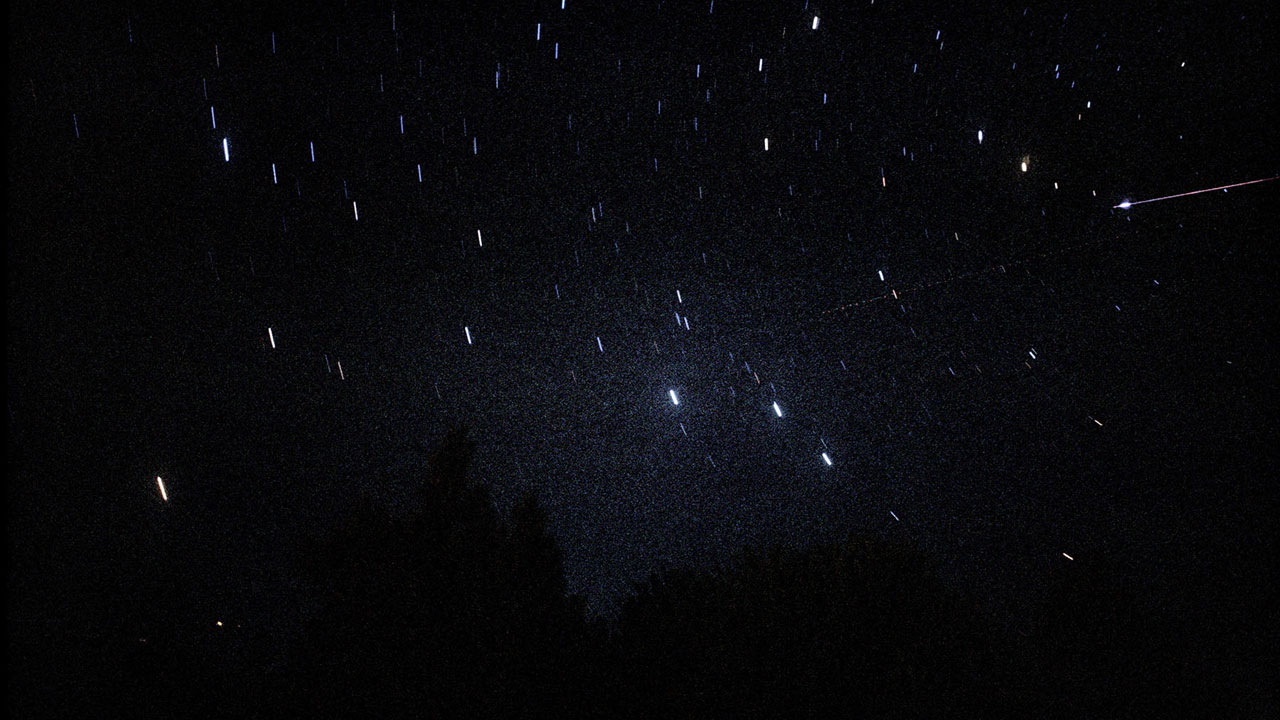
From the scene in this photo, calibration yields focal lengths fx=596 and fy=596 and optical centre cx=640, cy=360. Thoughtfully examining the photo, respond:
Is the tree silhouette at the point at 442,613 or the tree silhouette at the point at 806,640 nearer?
the tree silhouette at the point at 442,613

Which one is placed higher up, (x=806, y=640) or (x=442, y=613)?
(x=442, y=613)

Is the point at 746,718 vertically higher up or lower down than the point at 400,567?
lower down

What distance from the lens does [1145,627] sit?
15633 millimetres

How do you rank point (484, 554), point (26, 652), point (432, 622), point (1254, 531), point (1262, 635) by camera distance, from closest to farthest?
1. point (26, 652)
2. point (432, 622)
3. point (484, 554)
4. point (1254, 531)
5. point (1262, 635)

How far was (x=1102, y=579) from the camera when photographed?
54.3ft

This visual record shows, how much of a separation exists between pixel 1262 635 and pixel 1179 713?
24.0ft

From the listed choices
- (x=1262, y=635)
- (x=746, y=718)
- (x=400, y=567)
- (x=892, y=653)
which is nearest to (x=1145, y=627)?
(x=1262, y=635)

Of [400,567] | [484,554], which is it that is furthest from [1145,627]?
[400,567]

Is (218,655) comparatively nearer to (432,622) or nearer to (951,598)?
(432,622)

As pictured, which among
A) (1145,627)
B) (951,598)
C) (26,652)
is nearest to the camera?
(26,652)

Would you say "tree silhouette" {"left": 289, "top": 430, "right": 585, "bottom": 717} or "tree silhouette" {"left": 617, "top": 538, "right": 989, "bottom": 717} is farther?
"tree silhouette" {"left": 617, "top": 538, "right": 989, "bottom": 717}

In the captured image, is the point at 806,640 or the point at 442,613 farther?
the point at 806,640

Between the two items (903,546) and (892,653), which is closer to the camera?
(892,653)

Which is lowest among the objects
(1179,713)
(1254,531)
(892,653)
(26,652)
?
(1179,713)
